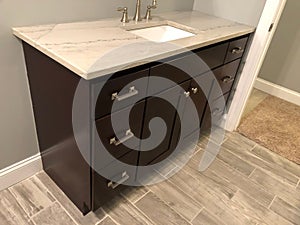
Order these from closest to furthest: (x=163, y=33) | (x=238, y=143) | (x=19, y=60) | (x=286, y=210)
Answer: (x=19, y=60)
(x=286, y=210)
(x=163, y=33)
(x=238, y=143)

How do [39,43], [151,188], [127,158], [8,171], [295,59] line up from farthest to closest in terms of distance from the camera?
[295,59], [151,188], [8,171], [127,158], [39,43]

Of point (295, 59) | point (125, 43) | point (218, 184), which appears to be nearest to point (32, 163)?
point (125, 43)

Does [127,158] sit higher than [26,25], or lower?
lower

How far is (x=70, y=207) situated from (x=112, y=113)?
0.72 m

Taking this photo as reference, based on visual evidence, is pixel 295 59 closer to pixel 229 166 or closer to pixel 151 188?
pixel 229 166

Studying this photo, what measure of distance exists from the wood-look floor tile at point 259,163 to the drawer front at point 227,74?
0.46 metres

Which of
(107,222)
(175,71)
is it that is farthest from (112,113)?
(107,222)

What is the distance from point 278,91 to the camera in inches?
111

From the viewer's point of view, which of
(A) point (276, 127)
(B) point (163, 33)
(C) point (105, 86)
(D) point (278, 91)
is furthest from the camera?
(D) point (278, 91)

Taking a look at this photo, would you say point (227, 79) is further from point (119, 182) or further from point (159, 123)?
point (119, 182)

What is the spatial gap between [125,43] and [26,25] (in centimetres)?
48

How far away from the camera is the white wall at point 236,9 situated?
170 cm

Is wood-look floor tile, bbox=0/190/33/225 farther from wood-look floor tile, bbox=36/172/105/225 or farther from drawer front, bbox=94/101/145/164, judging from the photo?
drawer front, bbox=94/101/145/164

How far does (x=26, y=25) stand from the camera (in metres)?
1.17
